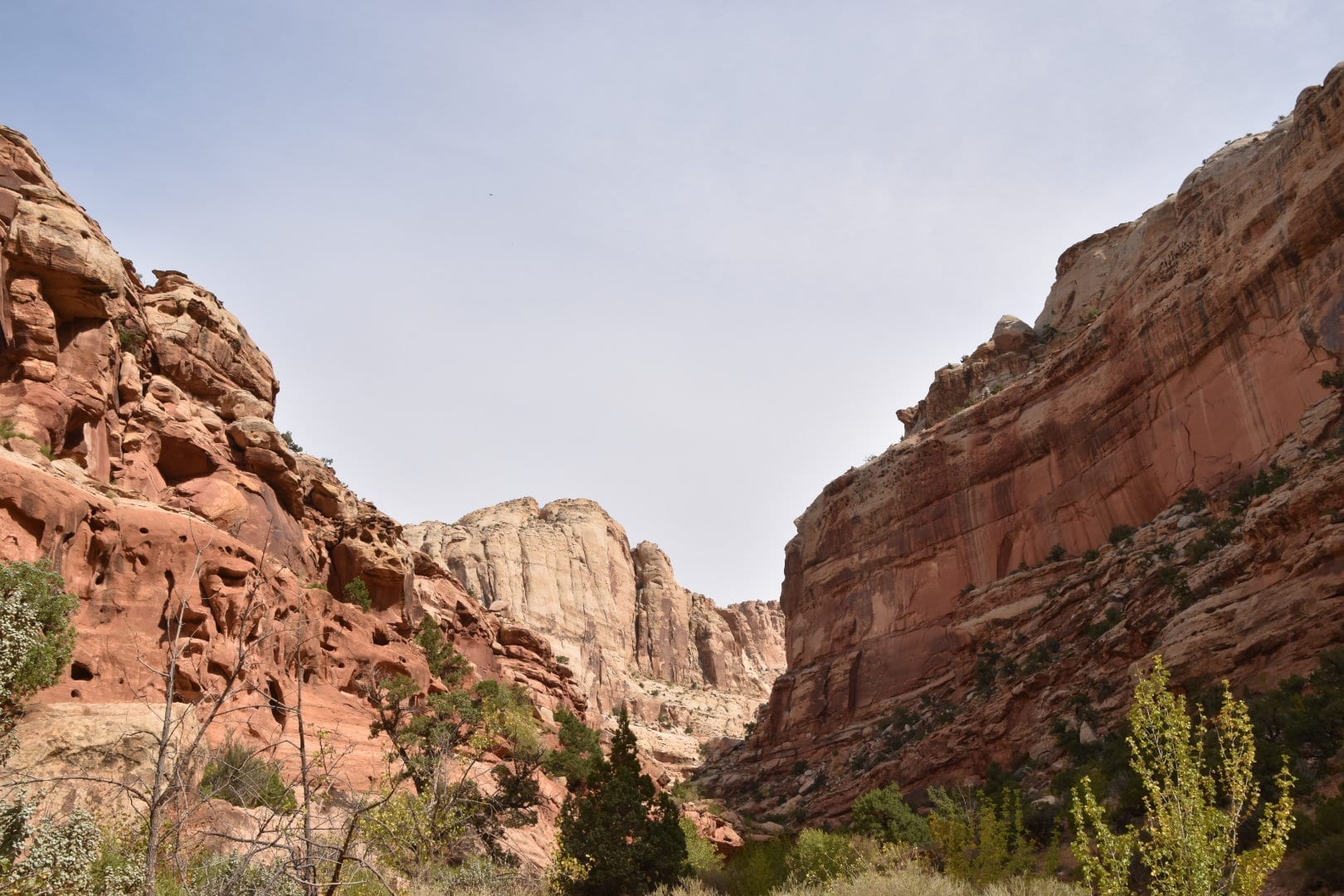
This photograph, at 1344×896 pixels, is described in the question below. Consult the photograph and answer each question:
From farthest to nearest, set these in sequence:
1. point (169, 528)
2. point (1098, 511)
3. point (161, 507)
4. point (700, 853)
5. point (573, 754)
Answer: point (1098, 511)
point (573, 754)
point (700, 853)
point (161, 507)
point (169, 528)

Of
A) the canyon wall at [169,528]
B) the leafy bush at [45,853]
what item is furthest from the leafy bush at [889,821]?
the leafy bush at [45,853]

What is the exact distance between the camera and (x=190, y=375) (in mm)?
34250

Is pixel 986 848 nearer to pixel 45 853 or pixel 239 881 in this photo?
pixel 239 881

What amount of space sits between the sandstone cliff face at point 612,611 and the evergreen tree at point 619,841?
54.3m

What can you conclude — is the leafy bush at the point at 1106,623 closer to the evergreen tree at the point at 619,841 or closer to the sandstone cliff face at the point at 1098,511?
the sandstone cliff face at the point at 1098,511

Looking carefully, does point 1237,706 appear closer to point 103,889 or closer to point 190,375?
point 103,889

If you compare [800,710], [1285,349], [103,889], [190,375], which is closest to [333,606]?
[190,375]

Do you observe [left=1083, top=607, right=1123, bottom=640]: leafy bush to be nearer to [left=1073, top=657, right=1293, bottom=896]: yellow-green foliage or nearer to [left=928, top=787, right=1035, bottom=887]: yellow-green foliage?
[left=928, top=787, right=1035, bottom=887]: yellow-green foliage

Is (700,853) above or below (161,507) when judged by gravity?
below

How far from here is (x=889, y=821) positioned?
3088 cm

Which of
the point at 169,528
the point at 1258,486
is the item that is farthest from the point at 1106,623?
the point at 169,528

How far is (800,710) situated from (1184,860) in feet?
146

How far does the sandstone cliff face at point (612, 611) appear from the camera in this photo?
90.5m

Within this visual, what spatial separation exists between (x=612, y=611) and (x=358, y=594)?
68.5m
